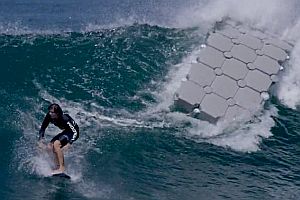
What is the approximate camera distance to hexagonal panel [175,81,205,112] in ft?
58.1

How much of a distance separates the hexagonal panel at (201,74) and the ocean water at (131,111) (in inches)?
25.6

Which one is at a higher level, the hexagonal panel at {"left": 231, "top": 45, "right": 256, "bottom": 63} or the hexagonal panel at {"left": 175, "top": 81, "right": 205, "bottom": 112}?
the hexagonal panel at {"left": 231, "top": 45, "right": 256, "bottom": 63}

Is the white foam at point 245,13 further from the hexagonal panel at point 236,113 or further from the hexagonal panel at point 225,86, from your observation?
the hexagonal panel at point 236,113

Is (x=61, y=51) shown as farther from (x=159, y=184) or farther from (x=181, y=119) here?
(x=159, y=184)

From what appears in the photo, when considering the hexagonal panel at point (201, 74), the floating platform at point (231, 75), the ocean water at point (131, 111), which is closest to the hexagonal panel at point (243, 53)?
the floating platform at point (231, 75)

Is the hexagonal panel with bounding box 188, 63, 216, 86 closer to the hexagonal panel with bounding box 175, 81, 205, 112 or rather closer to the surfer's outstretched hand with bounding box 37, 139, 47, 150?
the hexagonal panel with bounding box 175, 81, 205, 112

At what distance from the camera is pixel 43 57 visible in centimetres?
1984

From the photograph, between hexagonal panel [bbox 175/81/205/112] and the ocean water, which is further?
hexagonal panel [bbox 175/81/205/112]

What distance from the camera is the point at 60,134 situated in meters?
15.3

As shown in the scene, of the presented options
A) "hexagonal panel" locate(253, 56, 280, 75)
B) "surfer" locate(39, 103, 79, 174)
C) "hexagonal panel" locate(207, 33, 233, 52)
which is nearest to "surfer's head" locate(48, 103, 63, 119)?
"surfer" locate(39, 103, 79, 174)

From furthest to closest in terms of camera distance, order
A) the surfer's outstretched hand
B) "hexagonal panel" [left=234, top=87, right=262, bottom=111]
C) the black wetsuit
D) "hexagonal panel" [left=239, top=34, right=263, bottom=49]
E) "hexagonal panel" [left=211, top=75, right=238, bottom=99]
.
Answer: "hexagonal panel" [left=239, top=34, right=263, bottom=49] < "hexagonal panel" [left=211, top=75, right=238, bottom=99] < "hexagonal panel" [left=234, top=87, right=262, bottom=111] < the surfer's outstretched hand < the black wetsuit

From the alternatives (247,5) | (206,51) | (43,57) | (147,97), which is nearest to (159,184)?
(147,97)

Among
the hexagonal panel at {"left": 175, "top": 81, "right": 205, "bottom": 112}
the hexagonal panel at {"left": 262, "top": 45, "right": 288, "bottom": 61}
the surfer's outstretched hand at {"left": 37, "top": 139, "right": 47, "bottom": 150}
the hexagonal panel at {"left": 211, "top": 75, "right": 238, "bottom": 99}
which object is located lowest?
the surfer's outstretched hand at {"left": 37, "top": 139, "right": 47, "bottom": 150}

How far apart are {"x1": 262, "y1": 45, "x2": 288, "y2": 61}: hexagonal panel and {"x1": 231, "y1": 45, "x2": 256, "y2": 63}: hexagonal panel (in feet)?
1.34
